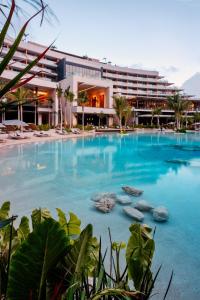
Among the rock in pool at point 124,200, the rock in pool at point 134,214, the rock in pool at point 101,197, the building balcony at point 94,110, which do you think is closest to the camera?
the rock in pool at point 134,214

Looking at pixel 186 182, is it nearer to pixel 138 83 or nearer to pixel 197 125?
pixel 197 125

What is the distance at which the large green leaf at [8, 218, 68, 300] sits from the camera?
155 centimetres

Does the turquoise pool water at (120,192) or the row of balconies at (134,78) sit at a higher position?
the row of balconies at (134,78)

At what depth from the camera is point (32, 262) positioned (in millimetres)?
1562

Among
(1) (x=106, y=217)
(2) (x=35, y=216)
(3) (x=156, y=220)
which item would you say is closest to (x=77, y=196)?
(1) (x=106, y=217)

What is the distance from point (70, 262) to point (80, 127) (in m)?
49.2

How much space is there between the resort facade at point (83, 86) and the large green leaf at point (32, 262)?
130 ft

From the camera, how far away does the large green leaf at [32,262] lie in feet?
5.10

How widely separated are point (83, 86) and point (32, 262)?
59348 millimetres

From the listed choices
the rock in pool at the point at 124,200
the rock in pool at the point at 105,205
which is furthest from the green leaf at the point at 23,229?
the rock in pool at the point at 124,200

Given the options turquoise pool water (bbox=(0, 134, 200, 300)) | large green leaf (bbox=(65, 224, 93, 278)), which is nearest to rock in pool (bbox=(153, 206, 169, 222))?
turquoise pool water (bbox=(0, 134, 200, 300))

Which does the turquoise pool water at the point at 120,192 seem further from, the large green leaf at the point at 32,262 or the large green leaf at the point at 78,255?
the large green leaf at the point at 32,262

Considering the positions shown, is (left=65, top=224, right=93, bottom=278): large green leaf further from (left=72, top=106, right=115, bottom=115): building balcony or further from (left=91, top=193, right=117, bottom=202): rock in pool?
(left=72, top=106, right=115, bottom=115): building balcony

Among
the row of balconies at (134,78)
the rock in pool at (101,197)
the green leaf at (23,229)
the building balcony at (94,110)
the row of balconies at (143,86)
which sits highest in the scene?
the row of balconies at (134,78)
